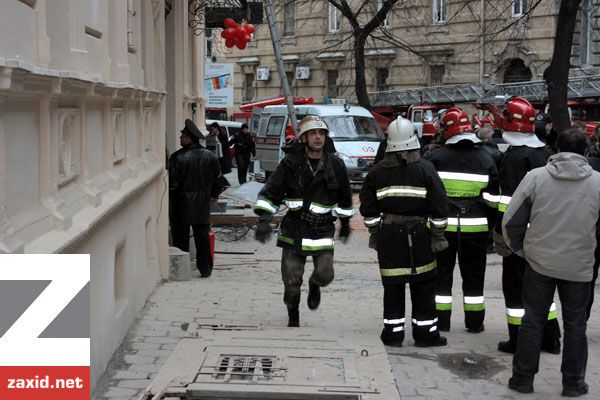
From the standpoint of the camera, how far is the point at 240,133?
27.9 m

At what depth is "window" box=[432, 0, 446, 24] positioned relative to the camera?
39300 mm

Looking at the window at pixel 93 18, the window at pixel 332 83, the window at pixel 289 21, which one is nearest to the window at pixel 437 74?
the window at pixel 332 83

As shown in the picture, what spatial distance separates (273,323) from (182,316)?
877 millimetres

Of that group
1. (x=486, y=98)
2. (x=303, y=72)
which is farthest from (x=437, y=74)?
(x=486, y=98)

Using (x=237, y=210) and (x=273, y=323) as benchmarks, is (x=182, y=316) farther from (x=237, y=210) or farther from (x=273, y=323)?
(x=237, y=210)

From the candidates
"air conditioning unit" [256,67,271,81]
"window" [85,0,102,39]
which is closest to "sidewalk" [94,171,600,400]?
"window" [85,0,102,39]

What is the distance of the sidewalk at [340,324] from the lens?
6.51 m

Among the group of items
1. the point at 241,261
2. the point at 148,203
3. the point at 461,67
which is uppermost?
the point at 461,67

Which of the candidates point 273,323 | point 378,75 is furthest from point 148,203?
point 378,75

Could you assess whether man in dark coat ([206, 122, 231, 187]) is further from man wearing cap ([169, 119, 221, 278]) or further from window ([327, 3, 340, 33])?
window ([327, 3, 340, 33])

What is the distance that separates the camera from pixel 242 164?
26.9m

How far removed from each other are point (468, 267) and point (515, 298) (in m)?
0.65

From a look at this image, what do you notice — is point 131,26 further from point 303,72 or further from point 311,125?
point 303,72

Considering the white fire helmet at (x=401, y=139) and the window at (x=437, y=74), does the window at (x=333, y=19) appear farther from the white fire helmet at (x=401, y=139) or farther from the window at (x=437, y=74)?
the white fire helmet at (x=401, y=139)
